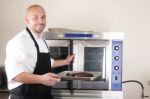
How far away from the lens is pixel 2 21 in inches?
107

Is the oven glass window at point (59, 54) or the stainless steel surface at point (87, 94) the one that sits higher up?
the oven glass window at point (59, 54)

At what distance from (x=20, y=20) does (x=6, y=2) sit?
23 centimetres

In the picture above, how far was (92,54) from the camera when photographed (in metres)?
1.93

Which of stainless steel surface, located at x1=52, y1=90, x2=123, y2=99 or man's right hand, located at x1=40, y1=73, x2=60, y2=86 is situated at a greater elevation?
man's right hand, located at x1=40, y1=73, x2=60, y2=86

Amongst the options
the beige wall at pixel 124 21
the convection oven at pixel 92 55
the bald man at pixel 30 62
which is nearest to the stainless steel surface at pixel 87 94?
the convection oven at pixel 92 55

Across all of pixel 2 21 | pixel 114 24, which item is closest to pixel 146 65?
pixel 114 24

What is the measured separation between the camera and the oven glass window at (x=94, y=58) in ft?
6.23

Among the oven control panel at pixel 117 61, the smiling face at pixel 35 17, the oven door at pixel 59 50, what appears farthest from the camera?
the oven door at pixel 59 50

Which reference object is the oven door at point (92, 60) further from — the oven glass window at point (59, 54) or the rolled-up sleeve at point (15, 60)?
the rolled-up sleeve at point (15, 60)

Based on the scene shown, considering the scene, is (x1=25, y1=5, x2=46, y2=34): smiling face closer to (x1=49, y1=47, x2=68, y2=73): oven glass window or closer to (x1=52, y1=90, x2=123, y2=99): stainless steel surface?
(x1=49, y1=47, x2=68, y2=73): oven glass window

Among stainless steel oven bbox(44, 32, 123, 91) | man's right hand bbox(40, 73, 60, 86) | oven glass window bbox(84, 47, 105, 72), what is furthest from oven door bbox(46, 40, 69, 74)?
man's right hand bbox(40, 73, 60, 86)

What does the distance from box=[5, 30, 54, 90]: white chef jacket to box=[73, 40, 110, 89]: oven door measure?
39 centimetres

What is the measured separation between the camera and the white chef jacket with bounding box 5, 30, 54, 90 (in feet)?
5.09

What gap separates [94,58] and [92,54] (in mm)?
31
